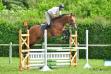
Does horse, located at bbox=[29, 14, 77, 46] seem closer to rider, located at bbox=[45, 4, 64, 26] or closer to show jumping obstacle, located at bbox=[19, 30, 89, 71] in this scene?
rider, located at bbox=[45, 4, 64, 26]

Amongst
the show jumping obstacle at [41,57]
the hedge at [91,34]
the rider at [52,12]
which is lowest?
the show jumping obstacle at [41,57]

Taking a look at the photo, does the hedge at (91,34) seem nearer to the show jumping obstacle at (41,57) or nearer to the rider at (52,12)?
the show jumping obstacle at (41,57)

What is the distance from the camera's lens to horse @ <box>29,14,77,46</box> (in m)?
19.8

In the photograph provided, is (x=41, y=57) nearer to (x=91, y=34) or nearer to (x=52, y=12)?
(x=52, y=12)

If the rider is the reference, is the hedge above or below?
below

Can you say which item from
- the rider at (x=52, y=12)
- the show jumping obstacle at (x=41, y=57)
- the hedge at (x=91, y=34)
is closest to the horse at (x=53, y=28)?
the rider at (x=52, y=12)

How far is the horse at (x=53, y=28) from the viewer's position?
778 inches

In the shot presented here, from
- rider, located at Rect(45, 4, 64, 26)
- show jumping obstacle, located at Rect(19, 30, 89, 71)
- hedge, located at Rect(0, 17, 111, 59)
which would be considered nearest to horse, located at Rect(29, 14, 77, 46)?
rider, located at Rect(45, 4, 64, 26)

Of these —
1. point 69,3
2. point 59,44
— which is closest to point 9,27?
point 59,44

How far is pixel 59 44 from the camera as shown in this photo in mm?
26906

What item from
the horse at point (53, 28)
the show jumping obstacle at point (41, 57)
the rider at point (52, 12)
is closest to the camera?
the show jumping obstacle at point (41, 57)

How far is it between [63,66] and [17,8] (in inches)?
1109

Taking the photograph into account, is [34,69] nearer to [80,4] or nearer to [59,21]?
[59,21]

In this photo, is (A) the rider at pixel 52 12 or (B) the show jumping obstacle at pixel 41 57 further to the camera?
(A) the rider at pixel 52 12
